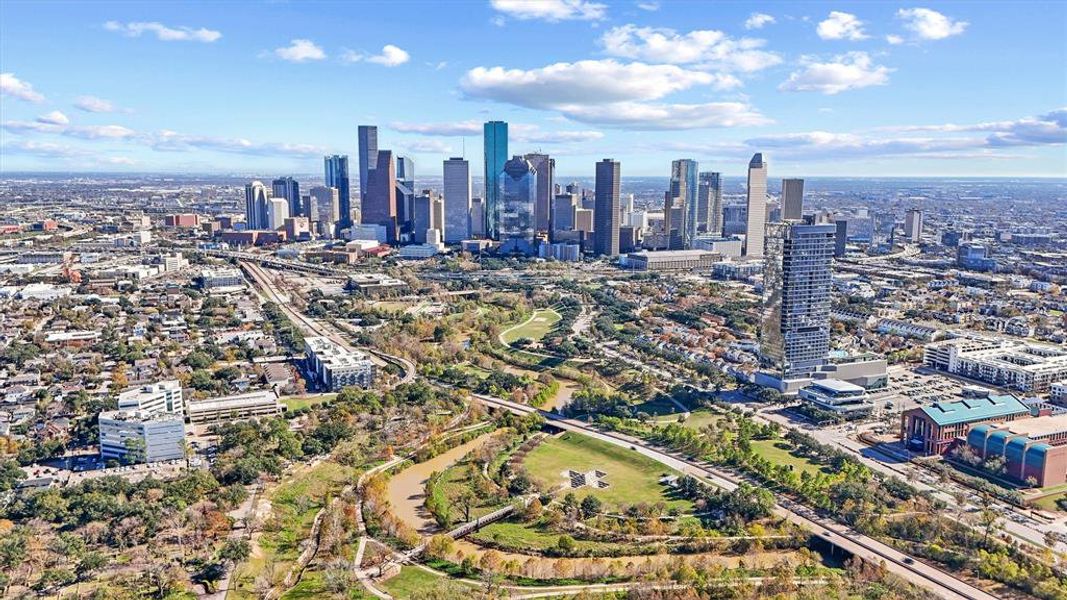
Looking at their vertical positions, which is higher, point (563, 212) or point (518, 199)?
point (518, 199)

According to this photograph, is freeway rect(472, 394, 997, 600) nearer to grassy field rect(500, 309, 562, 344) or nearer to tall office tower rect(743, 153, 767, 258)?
grassy field rect(500, 309, 562, 344)

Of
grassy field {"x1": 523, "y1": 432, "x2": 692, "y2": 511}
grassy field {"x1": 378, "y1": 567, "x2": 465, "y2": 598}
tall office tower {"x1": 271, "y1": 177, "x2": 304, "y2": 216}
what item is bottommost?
grassy field {"x1": 378, "y1": 567, "x2": 465, "y2": 598}

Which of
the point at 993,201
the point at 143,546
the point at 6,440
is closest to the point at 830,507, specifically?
the point at 143,546

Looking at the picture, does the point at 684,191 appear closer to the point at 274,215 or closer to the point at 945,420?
the point at 274,215

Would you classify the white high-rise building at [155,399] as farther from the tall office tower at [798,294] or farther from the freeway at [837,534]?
the tall office tower at [798,294]

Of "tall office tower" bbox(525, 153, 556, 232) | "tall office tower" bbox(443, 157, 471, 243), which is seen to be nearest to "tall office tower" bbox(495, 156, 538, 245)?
"tall office tower" bbox(525, 153, 556, 232)

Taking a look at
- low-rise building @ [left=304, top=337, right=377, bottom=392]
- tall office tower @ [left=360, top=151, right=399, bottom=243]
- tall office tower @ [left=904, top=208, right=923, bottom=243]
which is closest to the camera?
low-rise building @ [left=304, top=337, right=377, bottom=392]

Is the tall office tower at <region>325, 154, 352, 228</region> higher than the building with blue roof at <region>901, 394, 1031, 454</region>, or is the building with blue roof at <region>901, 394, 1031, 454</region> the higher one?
the tall office tower at <region>325, 154, 352, 228</region>

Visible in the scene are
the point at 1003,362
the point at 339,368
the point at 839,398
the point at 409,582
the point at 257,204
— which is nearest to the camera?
the point at 409,582

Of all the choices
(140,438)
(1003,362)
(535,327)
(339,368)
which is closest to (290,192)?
(535,327)
